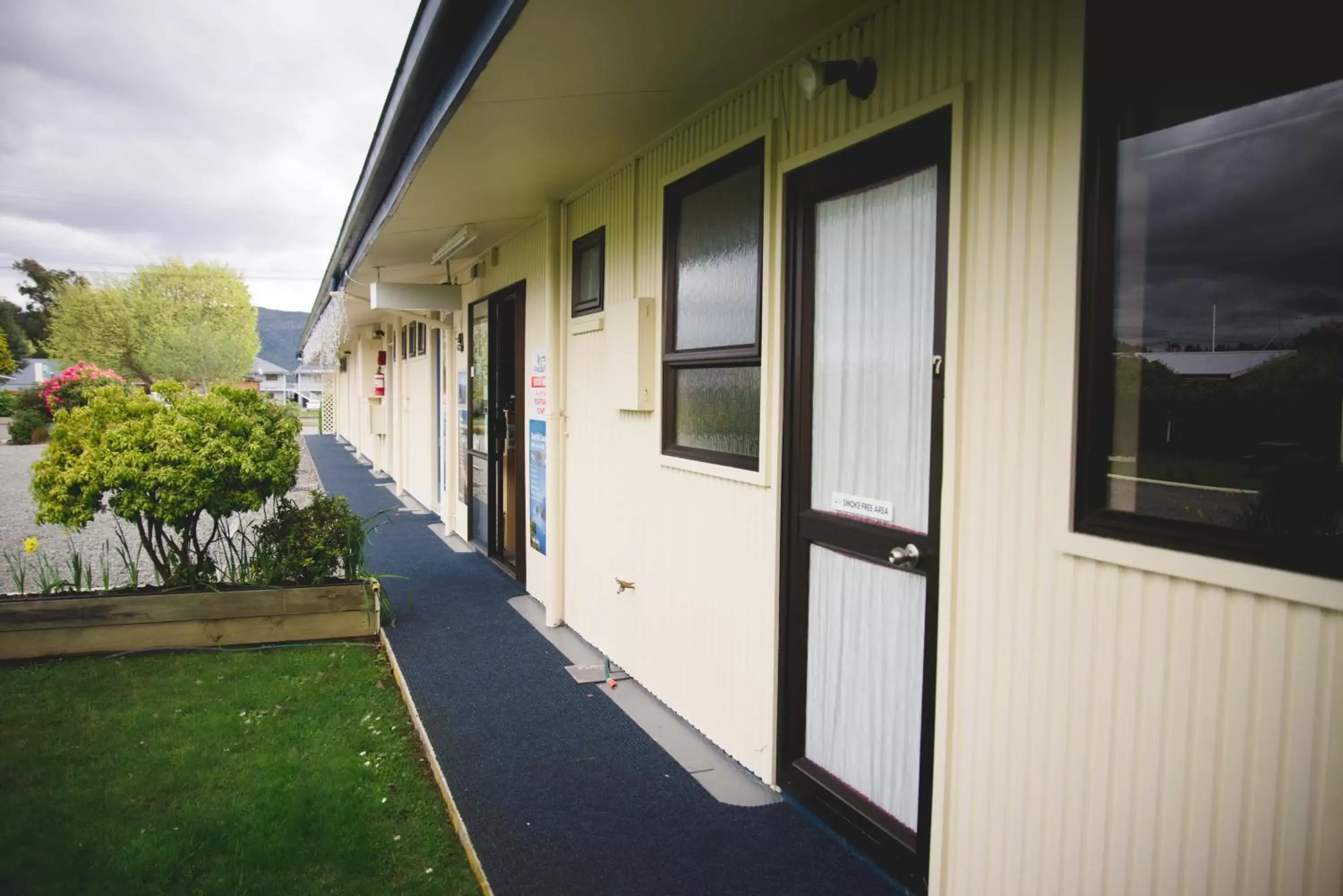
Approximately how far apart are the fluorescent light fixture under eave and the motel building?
1730 millimetres

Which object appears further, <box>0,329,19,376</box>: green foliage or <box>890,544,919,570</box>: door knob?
<box>0,329,19,376</box>: green foliage

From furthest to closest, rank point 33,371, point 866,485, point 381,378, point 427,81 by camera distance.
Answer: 1. point 33,371
2. point 381,378
3. point 427,81
4. point 866,485

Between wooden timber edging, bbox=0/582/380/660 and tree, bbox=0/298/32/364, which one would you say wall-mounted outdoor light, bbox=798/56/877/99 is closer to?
wooden timber edging, bbox=0/582/380/660

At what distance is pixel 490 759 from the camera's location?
3.59 meters

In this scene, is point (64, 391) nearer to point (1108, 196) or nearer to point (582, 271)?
point (582, 271)

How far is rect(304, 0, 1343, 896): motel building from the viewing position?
1.64 meters

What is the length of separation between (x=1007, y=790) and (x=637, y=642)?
254 centimetres

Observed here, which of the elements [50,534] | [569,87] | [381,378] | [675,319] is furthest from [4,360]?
[569,87]

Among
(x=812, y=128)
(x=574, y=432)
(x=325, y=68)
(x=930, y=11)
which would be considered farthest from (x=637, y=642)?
(x=325, y=68)

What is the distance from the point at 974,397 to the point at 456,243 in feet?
18.1

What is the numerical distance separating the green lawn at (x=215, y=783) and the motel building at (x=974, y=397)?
4.48 ft

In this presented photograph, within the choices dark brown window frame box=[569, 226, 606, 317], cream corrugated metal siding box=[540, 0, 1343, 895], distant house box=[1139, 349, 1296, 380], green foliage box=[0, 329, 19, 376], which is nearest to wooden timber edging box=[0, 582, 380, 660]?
dark brown window frame box=[569, 226, 606, 317]

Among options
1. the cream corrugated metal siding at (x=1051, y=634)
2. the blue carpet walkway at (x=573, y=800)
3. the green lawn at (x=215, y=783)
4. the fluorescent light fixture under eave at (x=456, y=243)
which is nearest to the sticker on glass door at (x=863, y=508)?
the cream corrugated metal siding at (x=1051, y=634)

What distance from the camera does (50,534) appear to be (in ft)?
29.5
